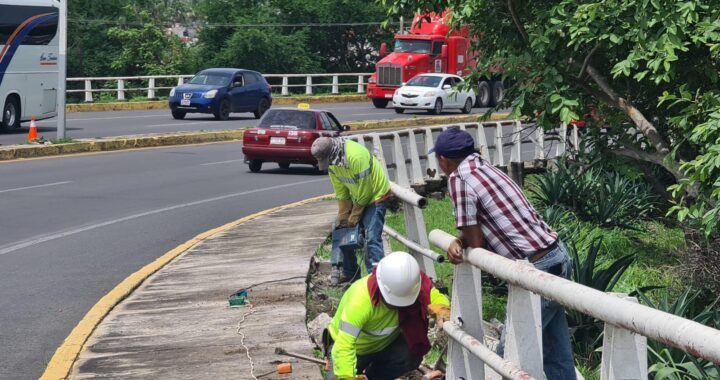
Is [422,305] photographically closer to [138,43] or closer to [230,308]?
[230,308]

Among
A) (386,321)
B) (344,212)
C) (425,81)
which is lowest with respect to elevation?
(344,212)

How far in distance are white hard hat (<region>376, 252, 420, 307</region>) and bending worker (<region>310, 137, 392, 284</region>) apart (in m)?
4.70

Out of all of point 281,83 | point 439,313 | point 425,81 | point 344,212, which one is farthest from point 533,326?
point 281,83

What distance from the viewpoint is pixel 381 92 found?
47625 millimetres

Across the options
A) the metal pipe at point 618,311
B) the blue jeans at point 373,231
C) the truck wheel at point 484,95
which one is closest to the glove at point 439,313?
the metal pipe at point 618,311

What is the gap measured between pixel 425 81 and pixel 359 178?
33.6 metres

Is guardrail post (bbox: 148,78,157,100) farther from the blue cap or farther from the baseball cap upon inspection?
the blue cap

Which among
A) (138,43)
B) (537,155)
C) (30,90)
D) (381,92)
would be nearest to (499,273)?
(537,155)

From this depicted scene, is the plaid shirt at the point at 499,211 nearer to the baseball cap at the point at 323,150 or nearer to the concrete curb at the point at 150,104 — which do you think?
the baseball cap at the point at 323,150

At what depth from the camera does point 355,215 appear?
11.6 metres

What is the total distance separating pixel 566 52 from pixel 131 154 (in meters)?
15.9

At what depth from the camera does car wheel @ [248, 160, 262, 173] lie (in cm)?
2472

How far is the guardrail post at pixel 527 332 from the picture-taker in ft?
16.7

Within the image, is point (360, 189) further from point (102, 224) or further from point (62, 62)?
point (62, 62)
